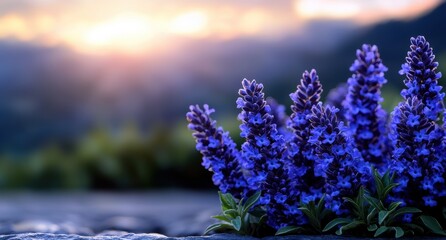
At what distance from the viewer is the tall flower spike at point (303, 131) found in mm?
3500

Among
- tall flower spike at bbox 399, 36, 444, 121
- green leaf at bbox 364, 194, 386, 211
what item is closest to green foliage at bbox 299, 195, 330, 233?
green leaf at bbox 364, 194, 386, 211

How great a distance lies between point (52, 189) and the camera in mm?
11766

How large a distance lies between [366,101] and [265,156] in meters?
0.72

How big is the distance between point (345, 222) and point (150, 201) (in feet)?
19.3

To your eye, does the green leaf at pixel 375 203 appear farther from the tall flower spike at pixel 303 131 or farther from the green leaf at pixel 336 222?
the tall flower spike at pixel 303 131

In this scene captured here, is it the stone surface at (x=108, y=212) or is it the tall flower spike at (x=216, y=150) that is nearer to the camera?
the tall flower spike at (x=216, y=150)

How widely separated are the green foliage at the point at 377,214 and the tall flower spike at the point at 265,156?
28 centimetres

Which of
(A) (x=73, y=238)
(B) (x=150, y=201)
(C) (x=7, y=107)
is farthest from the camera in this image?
(C) (x=7, y=107)

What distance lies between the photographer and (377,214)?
138 inches

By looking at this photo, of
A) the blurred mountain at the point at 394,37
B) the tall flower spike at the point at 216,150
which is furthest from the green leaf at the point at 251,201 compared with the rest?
the blurred mountain at the point at 394,37

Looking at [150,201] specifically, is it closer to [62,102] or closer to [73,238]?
[73,238]

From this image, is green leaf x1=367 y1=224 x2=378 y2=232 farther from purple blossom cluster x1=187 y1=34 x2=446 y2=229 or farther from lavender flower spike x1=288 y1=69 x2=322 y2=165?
lavender flower spike x1=288 y1=69 x2=322 y2=165

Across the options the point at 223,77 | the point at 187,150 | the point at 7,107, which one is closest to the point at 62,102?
the point at 7,107

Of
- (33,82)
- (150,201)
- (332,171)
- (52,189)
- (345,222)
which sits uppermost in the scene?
(33,82)
